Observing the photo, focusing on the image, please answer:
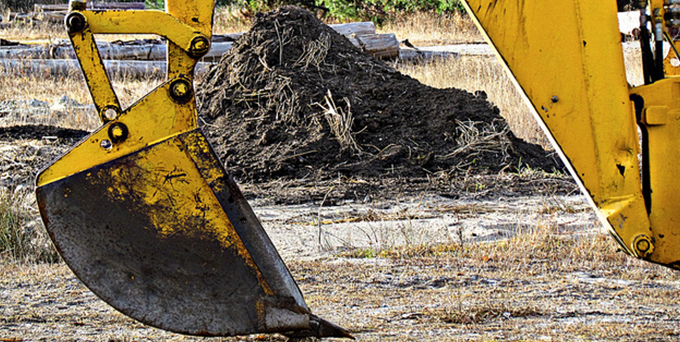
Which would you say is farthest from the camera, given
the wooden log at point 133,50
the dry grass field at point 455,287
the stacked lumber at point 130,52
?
the wooden log at point 133,50

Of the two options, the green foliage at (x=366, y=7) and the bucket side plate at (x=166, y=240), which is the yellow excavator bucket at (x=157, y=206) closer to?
the bucket side plate at (x=166, y=240)

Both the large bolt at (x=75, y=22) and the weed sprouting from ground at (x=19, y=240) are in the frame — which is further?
the weed sprouting from ground at (x=19, y=240)

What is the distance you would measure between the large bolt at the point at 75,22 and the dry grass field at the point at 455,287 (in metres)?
1.53

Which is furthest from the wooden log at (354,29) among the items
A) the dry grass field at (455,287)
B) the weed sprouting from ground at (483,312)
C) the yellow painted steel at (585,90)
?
the yellow painted steel at (585,90)

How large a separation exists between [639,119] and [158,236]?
1.68 m

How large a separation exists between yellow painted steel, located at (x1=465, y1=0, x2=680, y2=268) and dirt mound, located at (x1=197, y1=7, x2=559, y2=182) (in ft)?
16.8

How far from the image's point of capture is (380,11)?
22609 mm

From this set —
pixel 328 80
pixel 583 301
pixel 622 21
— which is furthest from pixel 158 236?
pixel 328 80

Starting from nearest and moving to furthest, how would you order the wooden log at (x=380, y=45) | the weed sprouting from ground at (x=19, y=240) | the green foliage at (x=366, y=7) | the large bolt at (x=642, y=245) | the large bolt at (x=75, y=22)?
the large bolt at (x=75, y=22)
the large bolt at (x=642, y=245)
the weed sprouting from ground at (x=19, y=240)
the wooden log at (x=380, y=45)
the green foliage at (x=366, y=7)

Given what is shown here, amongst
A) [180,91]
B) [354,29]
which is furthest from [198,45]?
[354,29]

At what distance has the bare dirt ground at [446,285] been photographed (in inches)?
127

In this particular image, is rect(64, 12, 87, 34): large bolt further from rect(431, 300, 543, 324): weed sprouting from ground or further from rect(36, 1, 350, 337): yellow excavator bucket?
rect(431, 300, 543, 324): weed sprouting from ground

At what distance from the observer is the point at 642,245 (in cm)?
234

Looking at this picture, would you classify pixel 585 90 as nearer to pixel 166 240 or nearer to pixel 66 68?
pixel 166 240
